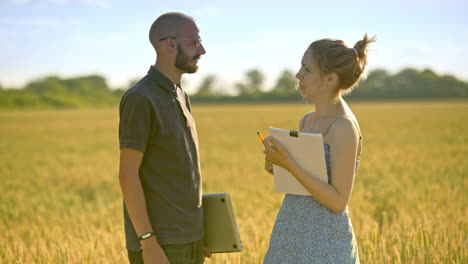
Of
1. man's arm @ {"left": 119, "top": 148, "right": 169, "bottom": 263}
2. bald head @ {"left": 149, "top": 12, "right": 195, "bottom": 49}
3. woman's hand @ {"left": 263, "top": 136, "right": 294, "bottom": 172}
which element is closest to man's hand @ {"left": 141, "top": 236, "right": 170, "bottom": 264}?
man's arm @ {"left": 119, "top": 148, "right": 169, "bottom": 263}

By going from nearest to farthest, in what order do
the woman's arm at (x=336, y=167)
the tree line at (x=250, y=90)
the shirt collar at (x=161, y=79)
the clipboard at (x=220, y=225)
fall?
1. the woman's arm at (x=336, y=167)
2. the shirt collar at (x=161, y=79)
3. the clipboard at (x=220, y=225)
4. the tree line at (x=250, y=90)

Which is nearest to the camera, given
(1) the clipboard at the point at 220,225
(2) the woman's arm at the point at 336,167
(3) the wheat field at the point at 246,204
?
(2) the woman's arm at the point at 336,167

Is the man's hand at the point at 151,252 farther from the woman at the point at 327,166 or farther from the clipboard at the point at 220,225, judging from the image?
the woman at the point at 327,166

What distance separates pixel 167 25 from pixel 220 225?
1131 millimetres

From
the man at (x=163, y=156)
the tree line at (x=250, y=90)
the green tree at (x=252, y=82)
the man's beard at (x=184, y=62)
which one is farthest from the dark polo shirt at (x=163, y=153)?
the green tree at (x=252, y=82)

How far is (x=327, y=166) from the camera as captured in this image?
2381mm

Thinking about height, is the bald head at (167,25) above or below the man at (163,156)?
above

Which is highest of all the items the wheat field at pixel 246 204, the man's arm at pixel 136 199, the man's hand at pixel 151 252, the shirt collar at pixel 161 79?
the shirt collar at pixel 161 79

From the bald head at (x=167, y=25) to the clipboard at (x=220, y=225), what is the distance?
91cm

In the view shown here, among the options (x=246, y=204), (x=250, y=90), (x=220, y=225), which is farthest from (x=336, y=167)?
(x=250, y=90)

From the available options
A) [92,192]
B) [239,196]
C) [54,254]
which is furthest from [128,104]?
[92,192]

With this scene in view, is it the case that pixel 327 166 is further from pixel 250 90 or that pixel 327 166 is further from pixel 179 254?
pixel 250 90

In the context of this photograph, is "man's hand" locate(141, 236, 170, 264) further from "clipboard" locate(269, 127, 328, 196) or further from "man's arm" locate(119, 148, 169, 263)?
"clipboard" locate(269, 127, 328, 196)

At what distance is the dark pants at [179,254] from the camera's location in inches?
98.0
